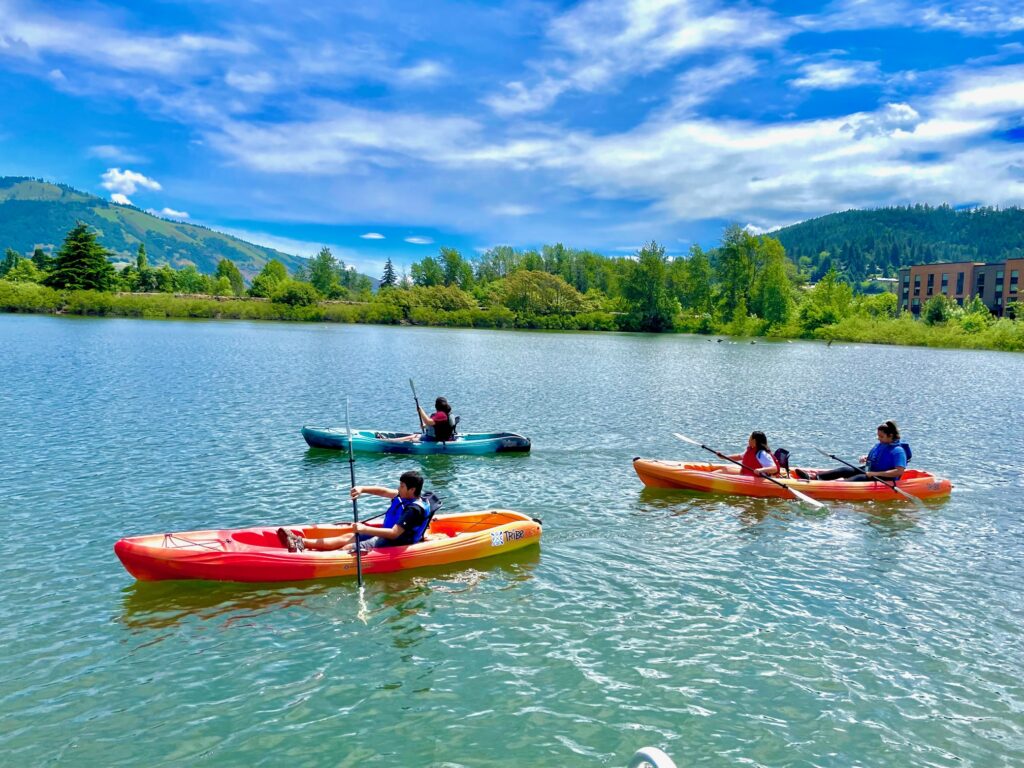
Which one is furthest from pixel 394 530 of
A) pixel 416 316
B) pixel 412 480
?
pixel 416 316

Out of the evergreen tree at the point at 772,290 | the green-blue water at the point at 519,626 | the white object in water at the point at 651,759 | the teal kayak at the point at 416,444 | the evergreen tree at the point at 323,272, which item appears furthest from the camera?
the evergreen tree at the point at 323,272

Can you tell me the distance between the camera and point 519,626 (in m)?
9.84

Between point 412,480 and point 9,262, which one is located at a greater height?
point 9,262

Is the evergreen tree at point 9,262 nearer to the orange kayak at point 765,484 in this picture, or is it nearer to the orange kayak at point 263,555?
the orange kayak at point 263,555

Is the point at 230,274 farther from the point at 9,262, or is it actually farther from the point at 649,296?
the point at 649,296

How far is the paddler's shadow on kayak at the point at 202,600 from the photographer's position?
9695mm

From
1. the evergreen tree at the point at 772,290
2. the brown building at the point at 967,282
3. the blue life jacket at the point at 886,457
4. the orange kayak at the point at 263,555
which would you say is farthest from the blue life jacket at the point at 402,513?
the brown building at the point at 967,282

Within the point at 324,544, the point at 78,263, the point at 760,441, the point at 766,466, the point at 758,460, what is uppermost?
the point at 78,263

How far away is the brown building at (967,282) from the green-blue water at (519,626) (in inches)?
5236

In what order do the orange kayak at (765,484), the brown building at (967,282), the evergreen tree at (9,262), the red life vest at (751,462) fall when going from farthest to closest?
1. the evergreen tree at (9,262)
2. the brown building at (967,282)
3. the red life vest at (751,462)
4. the orange kayak at (765,484)

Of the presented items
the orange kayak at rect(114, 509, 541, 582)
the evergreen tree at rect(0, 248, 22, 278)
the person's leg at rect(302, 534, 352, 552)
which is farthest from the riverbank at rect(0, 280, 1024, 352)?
the person's leg at rect(302, 534, 352, 552)

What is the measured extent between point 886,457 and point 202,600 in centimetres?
1591

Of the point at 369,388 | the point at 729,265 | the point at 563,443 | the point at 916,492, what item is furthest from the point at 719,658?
the point at 729,265

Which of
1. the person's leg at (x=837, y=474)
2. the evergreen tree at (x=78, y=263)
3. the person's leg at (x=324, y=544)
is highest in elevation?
the evergreen tree at (x=78, y=263)
